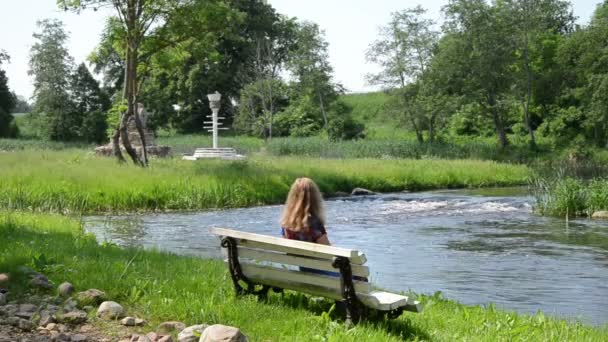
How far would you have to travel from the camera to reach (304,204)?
284 inches

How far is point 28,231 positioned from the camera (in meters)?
11.4

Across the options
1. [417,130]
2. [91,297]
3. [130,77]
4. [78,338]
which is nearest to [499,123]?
[417,130]

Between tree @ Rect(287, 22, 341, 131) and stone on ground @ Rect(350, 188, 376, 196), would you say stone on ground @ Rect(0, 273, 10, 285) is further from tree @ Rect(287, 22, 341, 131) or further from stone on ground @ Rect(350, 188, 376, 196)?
tree @ Rect(287, 22, 341, 131)

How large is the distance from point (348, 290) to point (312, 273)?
520mm

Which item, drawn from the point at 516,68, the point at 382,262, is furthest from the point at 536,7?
the point at 382,262

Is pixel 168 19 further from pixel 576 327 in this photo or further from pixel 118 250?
pixel 576 327

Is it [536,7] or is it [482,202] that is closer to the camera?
[482,202]

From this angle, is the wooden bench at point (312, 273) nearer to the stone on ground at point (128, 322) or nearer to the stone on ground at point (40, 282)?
the stone on ground at point (128, 322)

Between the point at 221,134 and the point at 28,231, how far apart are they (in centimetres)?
6158

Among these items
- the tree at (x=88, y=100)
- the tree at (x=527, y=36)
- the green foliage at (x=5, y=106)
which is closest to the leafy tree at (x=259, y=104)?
the tree at (x=88, y=100)

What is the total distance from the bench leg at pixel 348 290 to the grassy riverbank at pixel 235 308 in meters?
0.14

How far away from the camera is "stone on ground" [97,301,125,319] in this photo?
6.54 meters

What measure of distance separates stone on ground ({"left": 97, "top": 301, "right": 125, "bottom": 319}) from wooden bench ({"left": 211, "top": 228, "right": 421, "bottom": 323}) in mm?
1193

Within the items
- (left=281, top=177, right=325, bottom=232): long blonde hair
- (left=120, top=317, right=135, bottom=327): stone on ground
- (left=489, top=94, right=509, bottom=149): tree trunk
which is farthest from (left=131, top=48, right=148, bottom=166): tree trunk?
(left=489, top=94, right=509, bottom=149): tree trunk
